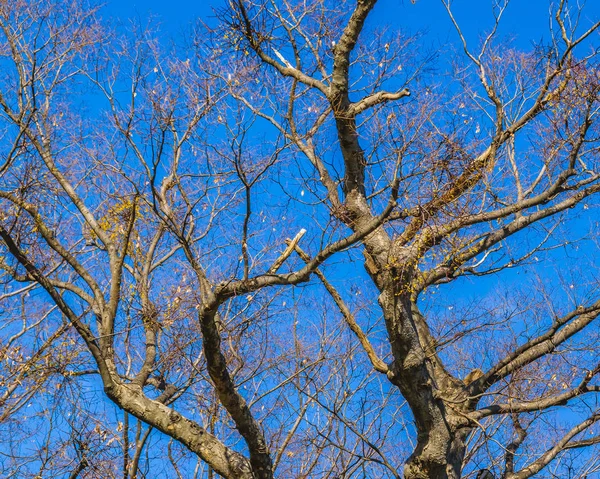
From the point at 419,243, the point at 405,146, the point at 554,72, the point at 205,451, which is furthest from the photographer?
the point at 554,72

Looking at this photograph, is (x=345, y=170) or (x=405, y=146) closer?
(x=405, y=146)

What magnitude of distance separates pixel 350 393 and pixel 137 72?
5282 millimetres

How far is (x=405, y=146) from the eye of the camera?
201 inches

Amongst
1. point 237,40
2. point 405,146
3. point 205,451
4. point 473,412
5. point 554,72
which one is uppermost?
point 237,40

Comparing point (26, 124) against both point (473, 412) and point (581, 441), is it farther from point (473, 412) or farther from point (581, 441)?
point (581, 441)

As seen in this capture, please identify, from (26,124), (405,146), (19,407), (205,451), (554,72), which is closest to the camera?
(405,146)

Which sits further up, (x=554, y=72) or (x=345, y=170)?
(x=554, y=72)

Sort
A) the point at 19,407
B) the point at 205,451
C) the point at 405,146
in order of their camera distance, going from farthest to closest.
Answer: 1. the point at 19,407
2. the point at 205,451
3. the point at 405,146

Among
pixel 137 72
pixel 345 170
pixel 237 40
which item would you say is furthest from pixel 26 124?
pixel 345 170

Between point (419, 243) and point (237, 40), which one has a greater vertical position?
point (237, 40)

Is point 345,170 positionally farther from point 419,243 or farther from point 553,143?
point 553,143

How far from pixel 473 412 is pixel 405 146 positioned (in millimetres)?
3415

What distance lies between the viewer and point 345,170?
740cm

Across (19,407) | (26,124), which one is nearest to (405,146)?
(26,124)
